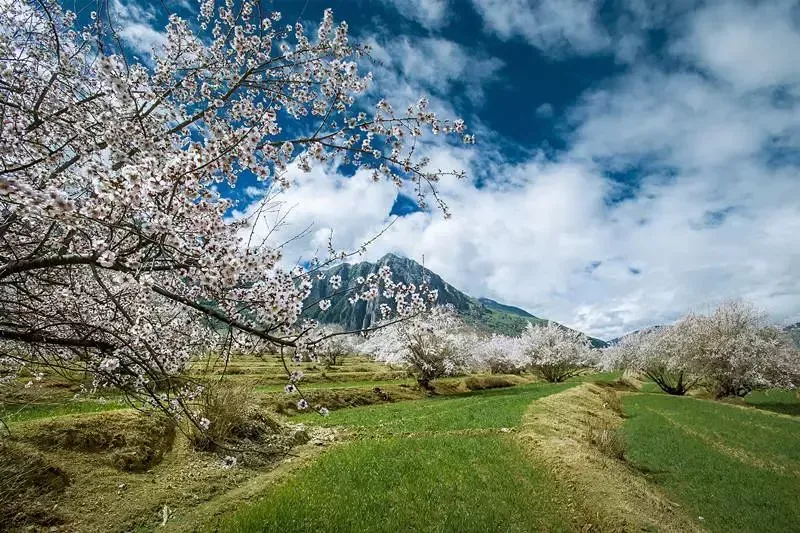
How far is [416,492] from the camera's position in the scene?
11.2 metres

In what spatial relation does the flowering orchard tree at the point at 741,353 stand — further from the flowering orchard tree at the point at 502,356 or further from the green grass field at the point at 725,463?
the flowering orchard tree at the point at 502,356

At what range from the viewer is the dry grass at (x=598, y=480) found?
35.1 ft

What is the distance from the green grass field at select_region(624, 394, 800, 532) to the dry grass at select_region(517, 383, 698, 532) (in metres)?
1.22

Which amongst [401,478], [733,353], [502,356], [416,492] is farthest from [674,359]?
[416,492]

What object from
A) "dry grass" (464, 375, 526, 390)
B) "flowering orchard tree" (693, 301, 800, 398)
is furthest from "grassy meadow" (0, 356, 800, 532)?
"dry grass" (464, 375, 526, 390)

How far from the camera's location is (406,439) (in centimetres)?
1730

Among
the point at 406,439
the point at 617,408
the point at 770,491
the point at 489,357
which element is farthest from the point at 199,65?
the point at 489,357

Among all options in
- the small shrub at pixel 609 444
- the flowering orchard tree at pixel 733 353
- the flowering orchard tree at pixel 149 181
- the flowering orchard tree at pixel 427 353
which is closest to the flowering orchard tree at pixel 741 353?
the flowering orchard tree at pixel 733 353

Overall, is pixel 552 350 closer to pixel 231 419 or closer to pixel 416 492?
pixel 416 492

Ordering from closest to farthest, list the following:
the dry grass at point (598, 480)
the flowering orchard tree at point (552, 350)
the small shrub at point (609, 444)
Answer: the dry grass at point (598, 480), the small shrub at point (609, 444), the flowering orchard tree at point (552, 350)

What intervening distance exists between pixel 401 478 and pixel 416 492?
102 cm

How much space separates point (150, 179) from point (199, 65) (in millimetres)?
3125

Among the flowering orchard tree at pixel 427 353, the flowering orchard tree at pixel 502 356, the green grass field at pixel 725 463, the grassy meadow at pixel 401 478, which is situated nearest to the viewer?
the grassy meadow at pixel 401 478

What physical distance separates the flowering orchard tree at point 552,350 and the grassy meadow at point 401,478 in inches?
1782
